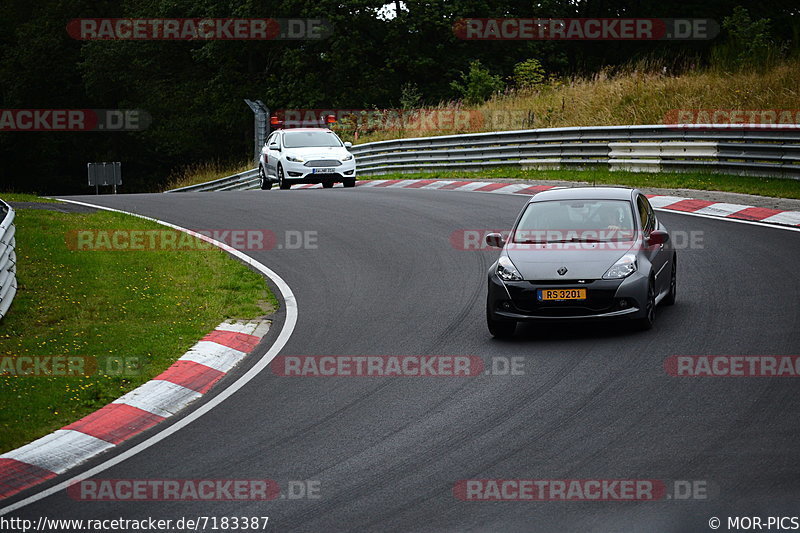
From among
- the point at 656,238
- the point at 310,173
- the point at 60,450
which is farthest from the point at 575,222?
the point at 310,173

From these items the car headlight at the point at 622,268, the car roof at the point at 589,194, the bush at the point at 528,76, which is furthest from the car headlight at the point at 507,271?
the bush at the point at 528,76

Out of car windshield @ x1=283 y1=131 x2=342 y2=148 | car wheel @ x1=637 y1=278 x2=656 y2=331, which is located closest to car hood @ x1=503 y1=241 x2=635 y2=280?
car wheel @ x1=637 y1=278 x2=656 y2=331

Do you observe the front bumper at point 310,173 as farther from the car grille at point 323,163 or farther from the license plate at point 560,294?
the license plate at point 560,294

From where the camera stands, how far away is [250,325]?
12.3 meters

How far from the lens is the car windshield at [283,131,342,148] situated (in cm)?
2912

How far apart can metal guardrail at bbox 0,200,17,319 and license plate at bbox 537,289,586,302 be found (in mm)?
6140

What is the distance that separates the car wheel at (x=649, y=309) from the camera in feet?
35.8

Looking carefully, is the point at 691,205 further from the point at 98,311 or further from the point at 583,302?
the point at 98,311

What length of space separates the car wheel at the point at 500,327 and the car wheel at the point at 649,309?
4.44ft

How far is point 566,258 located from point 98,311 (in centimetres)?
562

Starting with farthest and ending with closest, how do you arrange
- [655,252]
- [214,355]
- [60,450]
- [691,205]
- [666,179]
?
1. [666,179]
2. [691,205]
3. [655,252]
4. [214,355]
5. [60,450]

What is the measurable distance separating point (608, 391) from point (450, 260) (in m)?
6.71

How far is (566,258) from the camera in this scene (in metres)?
11.1

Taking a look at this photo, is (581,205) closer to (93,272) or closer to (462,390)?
(462,390)
